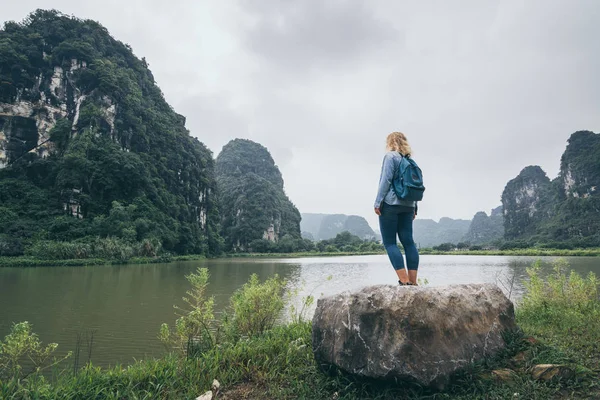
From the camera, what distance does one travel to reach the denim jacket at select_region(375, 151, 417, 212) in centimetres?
361

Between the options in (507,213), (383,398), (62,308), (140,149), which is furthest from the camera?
(507,213)

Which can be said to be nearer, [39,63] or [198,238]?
[39,63]

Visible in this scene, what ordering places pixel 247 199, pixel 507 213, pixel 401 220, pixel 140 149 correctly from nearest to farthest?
pixel 401 220 → pixel 140 149 → pixel 247 199 → pixel 507 213

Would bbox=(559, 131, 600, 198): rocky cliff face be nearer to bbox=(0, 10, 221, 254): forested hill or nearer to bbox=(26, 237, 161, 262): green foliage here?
bbox=(0, 10, 221, 254): forested hill

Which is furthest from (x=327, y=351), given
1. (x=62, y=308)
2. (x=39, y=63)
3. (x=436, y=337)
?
(x=39, y=63)

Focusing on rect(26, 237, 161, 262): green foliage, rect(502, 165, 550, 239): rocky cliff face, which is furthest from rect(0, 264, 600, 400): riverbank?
rect(502, 165, 550, 239): rocky cliff face

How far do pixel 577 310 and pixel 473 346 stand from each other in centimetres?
372

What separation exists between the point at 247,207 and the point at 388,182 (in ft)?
326

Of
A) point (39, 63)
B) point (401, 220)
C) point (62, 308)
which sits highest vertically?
point (39, 63)

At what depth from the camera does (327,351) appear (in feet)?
10.2

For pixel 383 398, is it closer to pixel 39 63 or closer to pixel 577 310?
pixel 577 310

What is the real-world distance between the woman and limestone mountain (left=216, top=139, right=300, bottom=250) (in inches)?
3551

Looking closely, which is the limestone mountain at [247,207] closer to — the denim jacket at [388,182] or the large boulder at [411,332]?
the denim jacket at [388,182]

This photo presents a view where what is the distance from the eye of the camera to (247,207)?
102m
